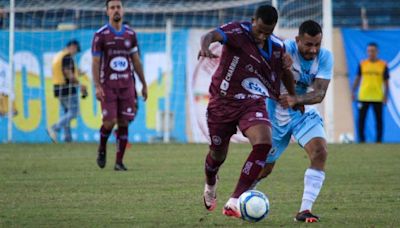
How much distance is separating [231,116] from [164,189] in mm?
2761

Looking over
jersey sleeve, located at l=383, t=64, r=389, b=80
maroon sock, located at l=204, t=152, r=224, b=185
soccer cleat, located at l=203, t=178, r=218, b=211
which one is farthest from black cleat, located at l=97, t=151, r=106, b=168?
jersey sleeve, located at l=383, t=64, r=389, b=80

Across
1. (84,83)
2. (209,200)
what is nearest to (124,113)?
(209,200)

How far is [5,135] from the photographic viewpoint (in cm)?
2191

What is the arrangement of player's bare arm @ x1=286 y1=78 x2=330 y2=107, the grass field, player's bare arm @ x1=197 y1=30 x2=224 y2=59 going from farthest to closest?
player's bare arm @ x1=286 y1=78 x2=330 y2=107, the grass field, player's bare arm @ x1=197 y1=30 x2=224 y2=59

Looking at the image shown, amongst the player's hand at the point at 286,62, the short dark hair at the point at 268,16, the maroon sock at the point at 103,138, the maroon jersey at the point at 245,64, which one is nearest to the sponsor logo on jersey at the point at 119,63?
the maroon sock at the point at 103,138

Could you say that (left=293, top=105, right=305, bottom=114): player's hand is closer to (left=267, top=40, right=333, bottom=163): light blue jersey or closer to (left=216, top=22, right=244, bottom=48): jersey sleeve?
(left=267, top=40, right=333, bottom=163): light blue jersey

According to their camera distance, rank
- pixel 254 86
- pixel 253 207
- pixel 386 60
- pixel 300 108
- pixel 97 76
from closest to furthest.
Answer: pixel 253 207, pixel 254 86, pixel 300 108, pixel 97 76, pixel 386 60

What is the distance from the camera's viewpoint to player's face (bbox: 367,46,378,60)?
21.5 m

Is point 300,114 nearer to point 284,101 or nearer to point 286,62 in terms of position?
point 284,101

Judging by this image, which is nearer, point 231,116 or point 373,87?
point 231,116

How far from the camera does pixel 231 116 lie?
895cm

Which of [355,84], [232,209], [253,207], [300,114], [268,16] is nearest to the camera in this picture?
[253,207]

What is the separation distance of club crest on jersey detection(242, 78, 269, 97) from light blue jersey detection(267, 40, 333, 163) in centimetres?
37

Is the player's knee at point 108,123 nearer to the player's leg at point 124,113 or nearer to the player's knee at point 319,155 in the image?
the player's leg at point 124,113
